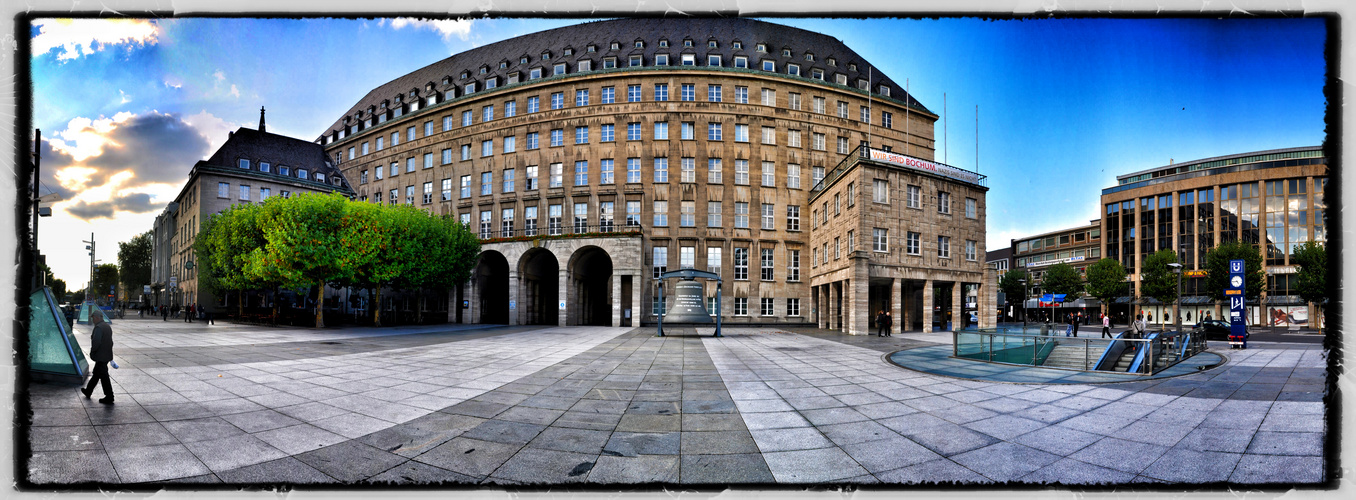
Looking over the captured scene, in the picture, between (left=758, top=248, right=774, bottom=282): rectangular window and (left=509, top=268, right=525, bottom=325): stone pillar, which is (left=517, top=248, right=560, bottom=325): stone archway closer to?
(left=509, top=268, right=525, bottom=325): stone pillar

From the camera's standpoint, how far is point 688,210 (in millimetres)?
40156

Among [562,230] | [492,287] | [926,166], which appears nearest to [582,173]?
[562,230]

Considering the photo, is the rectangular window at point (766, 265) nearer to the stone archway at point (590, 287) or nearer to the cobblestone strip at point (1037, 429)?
the stone archway at point (590, 287)

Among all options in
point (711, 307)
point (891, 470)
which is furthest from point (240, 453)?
point (711, 307)

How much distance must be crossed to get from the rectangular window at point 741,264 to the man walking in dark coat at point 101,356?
117 ft

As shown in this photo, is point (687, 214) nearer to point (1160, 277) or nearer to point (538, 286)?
point (538, 286)

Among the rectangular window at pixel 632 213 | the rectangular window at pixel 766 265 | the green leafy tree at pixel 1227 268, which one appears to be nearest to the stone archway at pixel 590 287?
the rectangular window at pixel 632 213

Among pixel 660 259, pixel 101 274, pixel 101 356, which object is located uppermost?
pixel 660 259

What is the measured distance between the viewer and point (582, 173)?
40.8m

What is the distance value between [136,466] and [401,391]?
4447 mm

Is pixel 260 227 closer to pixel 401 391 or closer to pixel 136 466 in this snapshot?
pixel 401 391

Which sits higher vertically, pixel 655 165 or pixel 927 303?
pixel 655 165

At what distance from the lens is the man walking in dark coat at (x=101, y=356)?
5.84 m

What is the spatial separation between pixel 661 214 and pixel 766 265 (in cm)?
964
